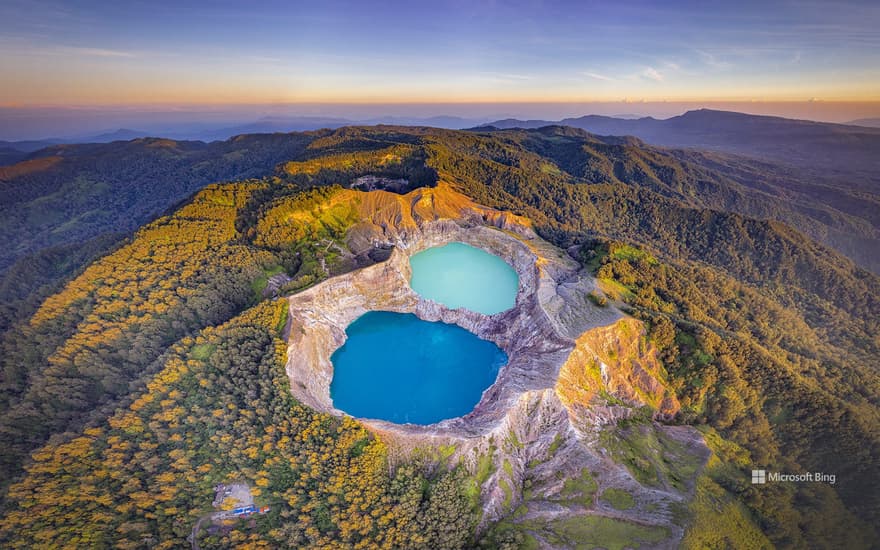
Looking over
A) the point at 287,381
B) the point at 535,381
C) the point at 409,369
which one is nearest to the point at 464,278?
the point at 409,369

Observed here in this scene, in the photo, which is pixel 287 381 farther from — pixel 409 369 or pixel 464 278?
pixel 464 278

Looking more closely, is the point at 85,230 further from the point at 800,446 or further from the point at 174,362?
the point at 800,446

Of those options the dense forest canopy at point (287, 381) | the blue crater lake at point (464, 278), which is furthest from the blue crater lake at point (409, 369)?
the dense forest canopy at point (287, 381)

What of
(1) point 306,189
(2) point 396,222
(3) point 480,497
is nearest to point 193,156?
(1) point 306,189

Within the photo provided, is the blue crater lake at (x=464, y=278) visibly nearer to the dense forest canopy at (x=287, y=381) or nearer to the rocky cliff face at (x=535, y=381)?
the rocky cliff face at (x=535, y=381)

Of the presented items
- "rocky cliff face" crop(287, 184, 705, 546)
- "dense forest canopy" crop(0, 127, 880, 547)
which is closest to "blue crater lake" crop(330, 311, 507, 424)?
"rocky cliff face" crop(287, 184, 705, 546)
